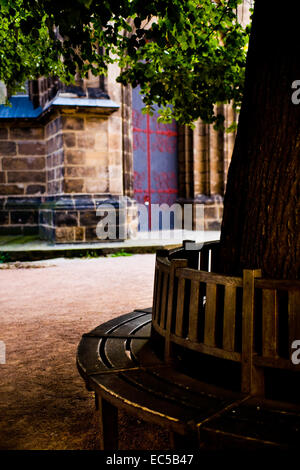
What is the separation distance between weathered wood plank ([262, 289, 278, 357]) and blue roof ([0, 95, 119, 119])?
773cm

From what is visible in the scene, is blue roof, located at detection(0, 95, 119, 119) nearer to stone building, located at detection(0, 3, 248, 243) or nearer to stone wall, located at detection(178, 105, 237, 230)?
stone building, located at detection(0, 3, 248, 243)

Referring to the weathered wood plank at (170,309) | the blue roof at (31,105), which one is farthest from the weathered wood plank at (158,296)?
the blue roof at (31,105)

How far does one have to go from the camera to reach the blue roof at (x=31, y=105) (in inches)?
343

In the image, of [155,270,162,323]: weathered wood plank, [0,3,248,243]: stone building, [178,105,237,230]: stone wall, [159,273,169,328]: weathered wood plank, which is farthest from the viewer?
[178,105,237,230]: stone wall

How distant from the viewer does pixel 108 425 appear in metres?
1.88

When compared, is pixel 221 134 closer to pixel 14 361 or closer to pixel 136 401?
pixel 14 361

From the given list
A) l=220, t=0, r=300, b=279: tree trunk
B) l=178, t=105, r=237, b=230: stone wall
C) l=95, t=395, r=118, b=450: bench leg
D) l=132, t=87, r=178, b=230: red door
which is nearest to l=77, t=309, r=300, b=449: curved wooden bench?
l=95, t=395, r=118, b=450: bench leg

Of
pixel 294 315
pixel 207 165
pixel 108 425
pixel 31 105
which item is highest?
pixel 31 105

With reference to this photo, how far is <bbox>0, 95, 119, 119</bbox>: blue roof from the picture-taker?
8.71 meters

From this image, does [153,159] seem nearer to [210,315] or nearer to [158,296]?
[158,296]

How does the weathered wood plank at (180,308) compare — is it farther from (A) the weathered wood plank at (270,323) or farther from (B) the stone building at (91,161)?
(B) the stone building at (91,161)

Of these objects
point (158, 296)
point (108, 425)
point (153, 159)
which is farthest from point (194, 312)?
point (153, 159)

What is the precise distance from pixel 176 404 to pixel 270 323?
0.46 metres

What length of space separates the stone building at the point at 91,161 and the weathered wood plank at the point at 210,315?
23.5 feet
